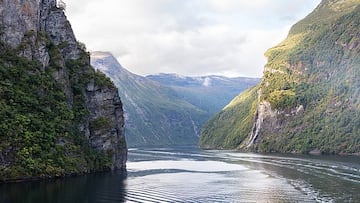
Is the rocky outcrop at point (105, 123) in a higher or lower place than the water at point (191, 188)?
higher

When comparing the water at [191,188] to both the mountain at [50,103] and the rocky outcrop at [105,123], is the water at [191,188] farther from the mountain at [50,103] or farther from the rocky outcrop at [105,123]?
the rocky outcrop at [105,123]

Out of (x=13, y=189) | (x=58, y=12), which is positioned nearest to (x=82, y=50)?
(x=58, y=12)

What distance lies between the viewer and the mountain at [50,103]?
328ft

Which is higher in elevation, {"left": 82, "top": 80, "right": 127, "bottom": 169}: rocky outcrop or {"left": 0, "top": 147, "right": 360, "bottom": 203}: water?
{"left": 82, "top": 80, "right": 127, "bottom": 169}: rocky outcrop

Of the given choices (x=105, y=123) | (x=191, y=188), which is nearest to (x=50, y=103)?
(x=105, y=123)

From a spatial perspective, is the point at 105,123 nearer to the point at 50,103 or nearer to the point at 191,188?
the point at 50,103

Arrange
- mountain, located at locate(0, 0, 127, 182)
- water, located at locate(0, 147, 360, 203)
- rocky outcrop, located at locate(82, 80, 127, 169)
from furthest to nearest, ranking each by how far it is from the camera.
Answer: rocky outcrop, located at locate(82, 80, 127, 169) → mountain, located at locate(0, 0, 127, 182) → water, located at locate(0, 147, 360, 203)

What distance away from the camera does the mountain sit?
328 feet

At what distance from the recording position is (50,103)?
4496 inches

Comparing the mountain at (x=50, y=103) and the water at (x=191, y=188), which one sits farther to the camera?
the mountain at (x=50, y=103)

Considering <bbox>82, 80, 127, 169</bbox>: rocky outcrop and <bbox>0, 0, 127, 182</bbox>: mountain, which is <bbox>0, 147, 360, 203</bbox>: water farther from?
<bbox>82, 80, 127, 169</bbox>: rocky outcrop

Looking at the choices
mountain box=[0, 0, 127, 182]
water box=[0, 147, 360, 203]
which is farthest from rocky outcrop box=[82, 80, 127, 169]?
water box=[0, 147, 360, 203]

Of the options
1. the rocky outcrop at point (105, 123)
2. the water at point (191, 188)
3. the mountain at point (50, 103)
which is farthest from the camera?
the rocky outcrop at point (105, 123)

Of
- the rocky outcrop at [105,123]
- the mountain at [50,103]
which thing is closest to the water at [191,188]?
the mountain at [50,103]
